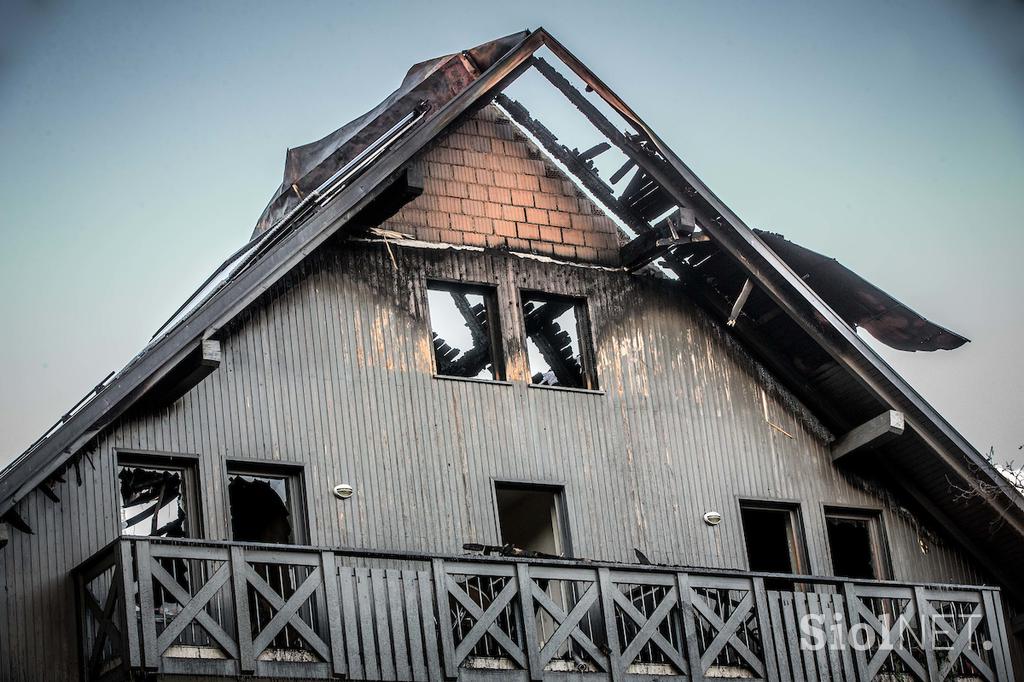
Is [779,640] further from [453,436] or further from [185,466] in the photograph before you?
[185,466]

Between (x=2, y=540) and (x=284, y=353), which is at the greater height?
(x=284, y=353)

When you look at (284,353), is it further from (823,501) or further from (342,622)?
(823,501)

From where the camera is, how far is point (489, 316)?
2264 cm

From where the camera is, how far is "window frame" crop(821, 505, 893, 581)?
24.1 meters

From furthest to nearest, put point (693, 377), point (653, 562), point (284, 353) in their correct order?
point (693, 377), point (653, 562), point (284, 353)

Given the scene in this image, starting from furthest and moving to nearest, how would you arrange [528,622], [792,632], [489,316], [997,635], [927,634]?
[489,316] → [997,635] → [927,634] → [792,632] → [528,622]

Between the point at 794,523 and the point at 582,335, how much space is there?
399cm

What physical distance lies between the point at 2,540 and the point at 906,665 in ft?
37.3

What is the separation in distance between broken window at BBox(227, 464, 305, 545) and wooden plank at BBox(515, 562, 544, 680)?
272 cm

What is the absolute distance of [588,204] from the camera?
23.9 metres

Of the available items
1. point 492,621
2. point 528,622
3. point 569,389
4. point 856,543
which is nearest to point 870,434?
point 856,543

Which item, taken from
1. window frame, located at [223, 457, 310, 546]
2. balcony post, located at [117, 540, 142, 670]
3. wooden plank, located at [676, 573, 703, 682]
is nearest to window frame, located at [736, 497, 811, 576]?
wooden plank, located at [676, 573, 703, 682]

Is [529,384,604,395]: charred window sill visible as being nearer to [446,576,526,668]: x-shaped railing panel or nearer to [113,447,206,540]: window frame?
[446,576,526,668]: x-shaped railing panel

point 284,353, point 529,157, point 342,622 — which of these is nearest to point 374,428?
point 284,353
